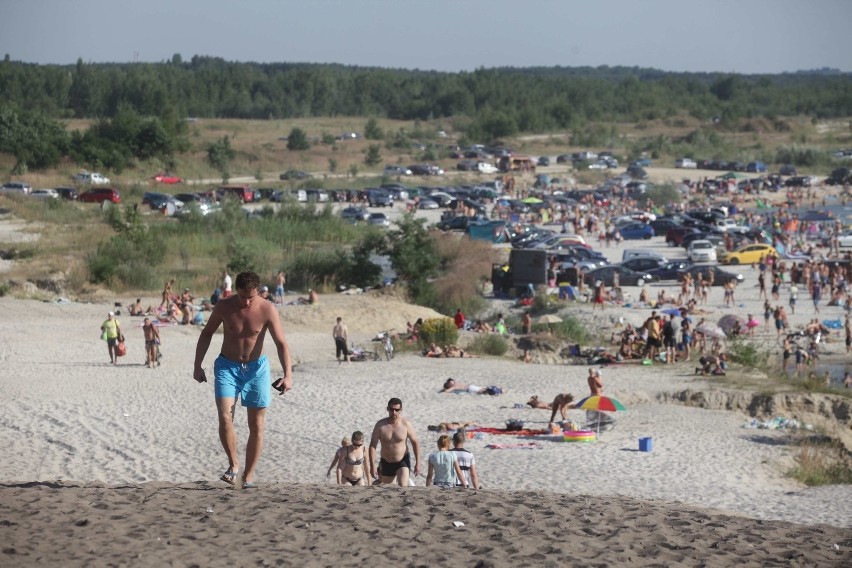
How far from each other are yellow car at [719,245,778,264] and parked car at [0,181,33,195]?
32543 mm

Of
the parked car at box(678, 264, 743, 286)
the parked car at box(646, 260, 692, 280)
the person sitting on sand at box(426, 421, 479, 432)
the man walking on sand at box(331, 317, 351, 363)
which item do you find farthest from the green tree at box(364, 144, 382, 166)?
the person sitting on sand at box(426, 421, 479, 432)

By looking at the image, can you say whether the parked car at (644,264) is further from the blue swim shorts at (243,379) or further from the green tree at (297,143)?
the green tree at (297,143)

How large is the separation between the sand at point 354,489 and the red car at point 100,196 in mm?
25824

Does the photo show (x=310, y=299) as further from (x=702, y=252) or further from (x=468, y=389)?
(x=702, y=252)

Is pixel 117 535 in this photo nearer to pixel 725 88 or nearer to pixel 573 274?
pixel 573 274

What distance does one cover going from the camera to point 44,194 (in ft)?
186

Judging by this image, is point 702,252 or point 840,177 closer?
point 702,252

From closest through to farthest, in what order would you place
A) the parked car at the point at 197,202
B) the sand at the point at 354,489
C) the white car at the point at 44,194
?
the sand at the point at 354,489 < the parked car at the point at 197,202 < the white car at the point at 44,194

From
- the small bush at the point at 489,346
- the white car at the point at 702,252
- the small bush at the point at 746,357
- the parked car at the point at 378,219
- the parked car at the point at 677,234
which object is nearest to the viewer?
the small bush at the point at 746,357

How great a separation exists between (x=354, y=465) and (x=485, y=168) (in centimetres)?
7378

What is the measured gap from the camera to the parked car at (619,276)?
39.8 metres

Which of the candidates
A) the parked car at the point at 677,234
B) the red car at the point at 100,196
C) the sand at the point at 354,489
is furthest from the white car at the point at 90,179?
the sand at the point at 354,489

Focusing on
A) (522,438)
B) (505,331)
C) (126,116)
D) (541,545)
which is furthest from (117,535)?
(126,116)

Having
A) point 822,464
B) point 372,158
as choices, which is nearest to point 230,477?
point 822,464
